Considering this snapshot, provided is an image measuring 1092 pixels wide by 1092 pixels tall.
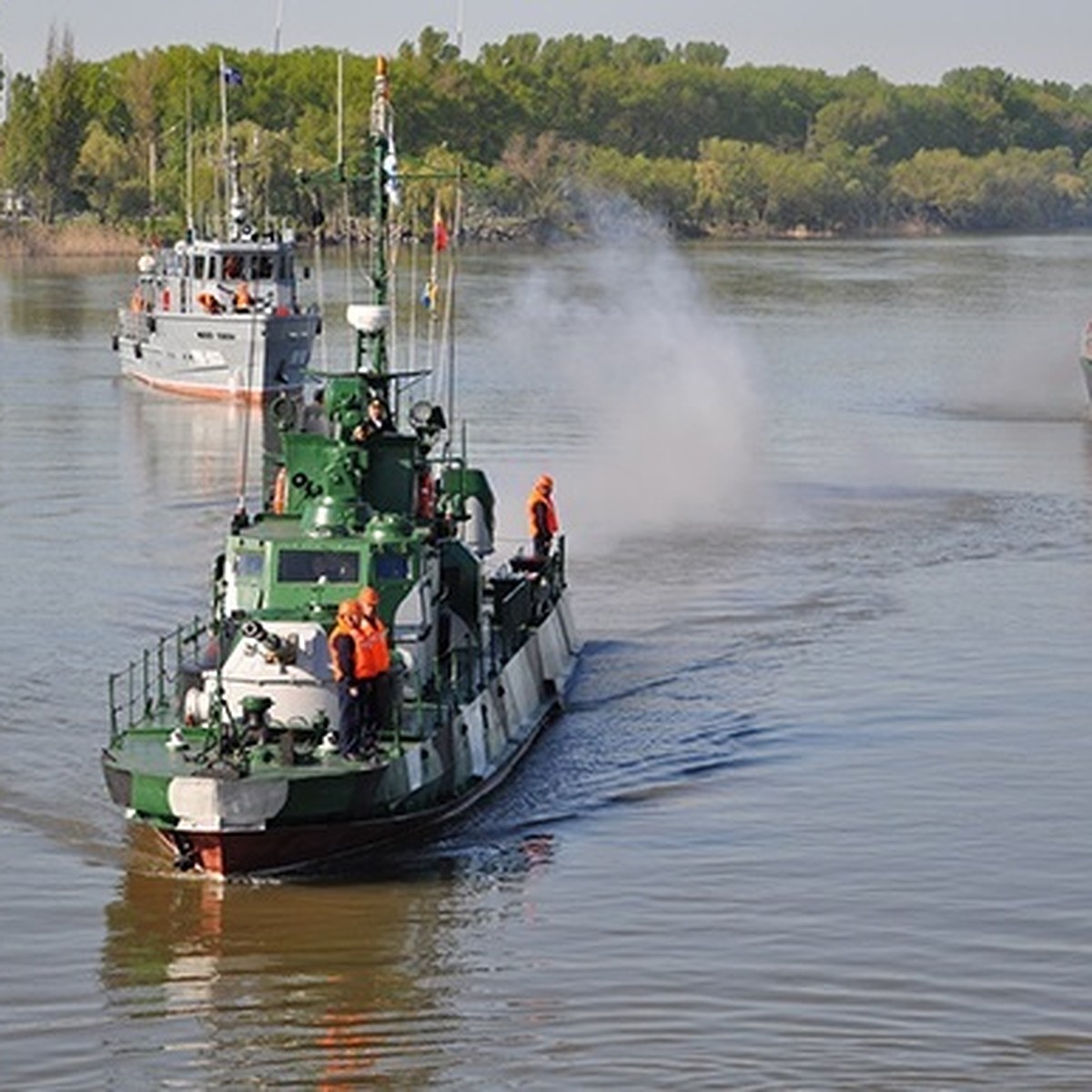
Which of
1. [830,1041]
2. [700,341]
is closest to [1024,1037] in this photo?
[830,1041]

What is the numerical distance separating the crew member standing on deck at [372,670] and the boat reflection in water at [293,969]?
3.34ft

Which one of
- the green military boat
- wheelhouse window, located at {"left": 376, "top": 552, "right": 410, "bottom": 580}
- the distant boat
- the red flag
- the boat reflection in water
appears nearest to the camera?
the boat reflection in water

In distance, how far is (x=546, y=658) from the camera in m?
28.3

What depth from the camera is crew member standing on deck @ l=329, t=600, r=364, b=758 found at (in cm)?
2173

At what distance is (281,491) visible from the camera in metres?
25.9

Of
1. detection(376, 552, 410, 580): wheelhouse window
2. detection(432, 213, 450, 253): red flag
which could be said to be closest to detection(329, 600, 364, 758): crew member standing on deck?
detection(376, 552, 410, 580): wheelhouse window

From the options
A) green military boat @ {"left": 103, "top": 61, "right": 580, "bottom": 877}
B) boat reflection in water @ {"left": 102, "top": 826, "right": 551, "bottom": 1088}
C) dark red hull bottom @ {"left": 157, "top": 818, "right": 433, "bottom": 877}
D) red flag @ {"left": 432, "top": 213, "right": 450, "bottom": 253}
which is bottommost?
boat reflection in water @ {"left": 102, "top": 826, "right": 551, "bottom": 1088}

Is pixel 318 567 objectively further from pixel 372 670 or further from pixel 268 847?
pixel 268 847

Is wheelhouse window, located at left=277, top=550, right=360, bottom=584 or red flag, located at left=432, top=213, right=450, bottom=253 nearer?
wheelhouse window, located at left=277, top=550, right=360, bottom=584

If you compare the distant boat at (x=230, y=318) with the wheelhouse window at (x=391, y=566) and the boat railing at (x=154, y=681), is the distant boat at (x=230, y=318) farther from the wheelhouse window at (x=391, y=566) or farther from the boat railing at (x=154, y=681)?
the wheelhouse window at (x=391, y=566)

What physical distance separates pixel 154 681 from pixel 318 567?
5395 millimetres

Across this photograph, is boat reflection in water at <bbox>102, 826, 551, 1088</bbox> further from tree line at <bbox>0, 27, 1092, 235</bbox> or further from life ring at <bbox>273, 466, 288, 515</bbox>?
tree line at <bbox>0, 27, 1092, 235</bbox>

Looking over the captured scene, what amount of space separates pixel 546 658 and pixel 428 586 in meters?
4.52

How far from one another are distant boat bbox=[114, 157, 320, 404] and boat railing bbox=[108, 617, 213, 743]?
2559 cm
